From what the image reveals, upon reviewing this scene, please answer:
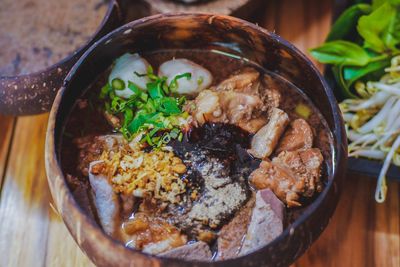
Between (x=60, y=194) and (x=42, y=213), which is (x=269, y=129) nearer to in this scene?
(x=60, y=194)

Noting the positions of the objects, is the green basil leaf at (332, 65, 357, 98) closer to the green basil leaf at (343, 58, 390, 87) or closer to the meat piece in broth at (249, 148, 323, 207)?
the green basil leaf at (343, 58, 390, 87)

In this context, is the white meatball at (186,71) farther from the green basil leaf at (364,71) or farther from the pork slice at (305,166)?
the green basil leaf at (364,71)

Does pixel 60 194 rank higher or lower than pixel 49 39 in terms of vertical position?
higher

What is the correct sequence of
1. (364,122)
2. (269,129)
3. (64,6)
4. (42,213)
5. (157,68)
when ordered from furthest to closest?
(64,6) → (364,122) → (42,213) → (157,68) → (269,129)

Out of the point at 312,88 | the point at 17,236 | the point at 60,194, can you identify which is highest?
the point at 312,88

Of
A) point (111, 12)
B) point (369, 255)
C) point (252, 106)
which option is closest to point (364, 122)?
point (369, 255)

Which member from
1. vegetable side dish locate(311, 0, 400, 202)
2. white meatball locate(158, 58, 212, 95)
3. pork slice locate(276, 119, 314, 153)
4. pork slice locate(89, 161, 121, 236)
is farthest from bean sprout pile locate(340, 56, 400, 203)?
pork slice locate(89, 161, 121, 236)
